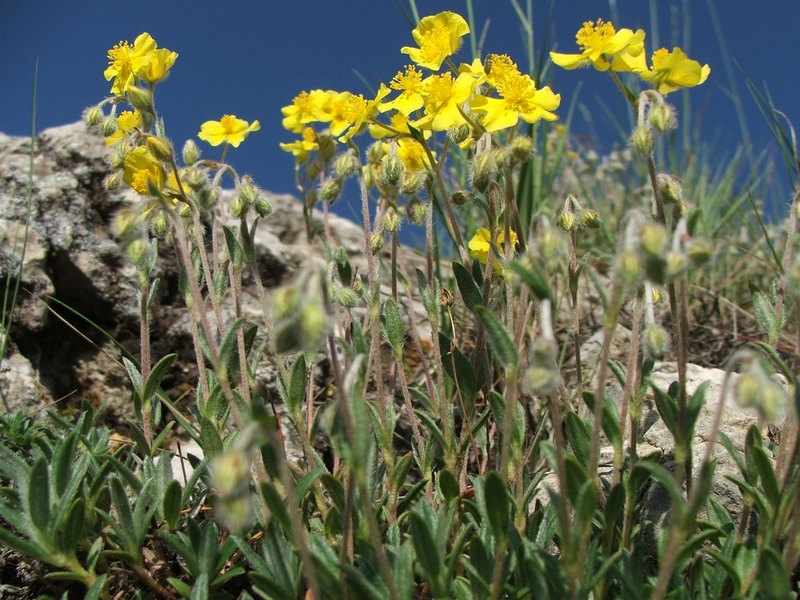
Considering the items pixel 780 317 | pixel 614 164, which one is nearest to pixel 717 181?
pixel 614 164

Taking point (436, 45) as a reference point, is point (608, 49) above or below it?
below

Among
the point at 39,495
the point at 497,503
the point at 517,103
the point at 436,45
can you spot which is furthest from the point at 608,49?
the point at 39,495

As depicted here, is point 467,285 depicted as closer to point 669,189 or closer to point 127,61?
point 669,189

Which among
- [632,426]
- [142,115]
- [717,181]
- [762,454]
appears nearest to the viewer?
[762,454]

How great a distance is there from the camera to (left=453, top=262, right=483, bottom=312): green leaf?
95.4 inches

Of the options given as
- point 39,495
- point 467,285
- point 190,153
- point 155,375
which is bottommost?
point 39,495

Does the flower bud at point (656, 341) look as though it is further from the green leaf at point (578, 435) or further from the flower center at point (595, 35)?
the flower center at point (595, 35)

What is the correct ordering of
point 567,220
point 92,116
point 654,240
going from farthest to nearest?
point 92,116
point 567,220
point 654,240

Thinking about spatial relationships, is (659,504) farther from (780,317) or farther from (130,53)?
(130,53)

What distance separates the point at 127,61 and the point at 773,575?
2595mm

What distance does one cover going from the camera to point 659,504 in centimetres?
218

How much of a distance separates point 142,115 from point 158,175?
0.22 metres

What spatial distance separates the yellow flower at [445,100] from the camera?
2264mm

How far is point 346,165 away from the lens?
2.69m
